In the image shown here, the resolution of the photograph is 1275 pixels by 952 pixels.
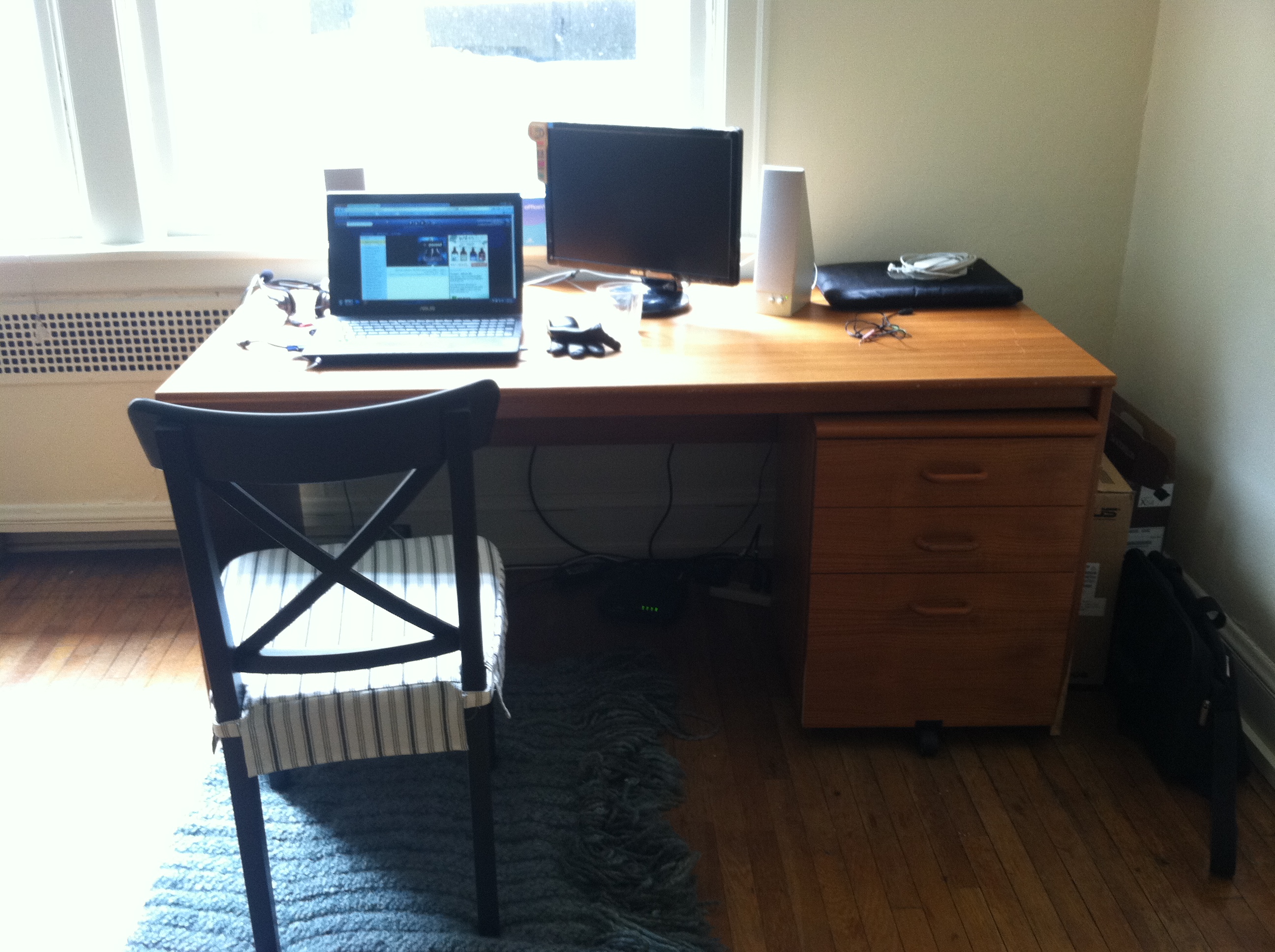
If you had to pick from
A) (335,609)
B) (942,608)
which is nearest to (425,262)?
(335,609)

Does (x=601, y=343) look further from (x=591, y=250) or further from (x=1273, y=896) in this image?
(x=1273, y=896)

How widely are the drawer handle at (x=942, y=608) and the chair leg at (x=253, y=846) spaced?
1097 millimetres

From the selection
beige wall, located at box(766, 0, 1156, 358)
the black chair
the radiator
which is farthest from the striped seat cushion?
beige wall, located at box(766, 0, 1156, 358)

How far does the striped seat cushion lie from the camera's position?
A: 1.42 metres

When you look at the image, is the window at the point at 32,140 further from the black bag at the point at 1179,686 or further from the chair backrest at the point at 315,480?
the black bag at the point at 1179,686

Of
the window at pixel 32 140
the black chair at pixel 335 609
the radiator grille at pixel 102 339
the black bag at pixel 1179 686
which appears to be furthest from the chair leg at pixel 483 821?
the window at pixel 32 140

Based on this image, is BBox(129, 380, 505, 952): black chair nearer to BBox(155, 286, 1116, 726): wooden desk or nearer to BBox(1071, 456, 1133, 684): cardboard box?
BBox(155, 286, 1116, 726): wooden desk

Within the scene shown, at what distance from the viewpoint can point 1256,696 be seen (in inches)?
77.2

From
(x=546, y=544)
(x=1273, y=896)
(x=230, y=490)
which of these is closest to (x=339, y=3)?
(x=546, y=544)

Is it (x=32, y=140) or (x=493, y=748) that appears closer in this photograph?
(x=493, y=748)

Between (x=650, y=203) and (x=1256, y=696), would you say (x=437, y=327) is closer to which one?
(x=650, y=203)

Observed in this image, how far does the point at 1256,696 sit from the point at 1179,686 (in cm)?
21

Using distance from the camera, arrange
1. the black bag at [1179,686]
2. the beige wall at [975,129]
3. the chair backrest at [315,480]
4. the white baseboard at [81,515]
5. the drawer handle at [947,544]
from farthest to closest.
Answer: the white baseboard at [81,515] < the beige wall at [975,129] < the drawer handle at [947,544] < the black bag at [1179,686] < the chair backrest at [315,480]

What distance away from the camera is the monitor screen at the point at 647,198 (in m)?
2.04
